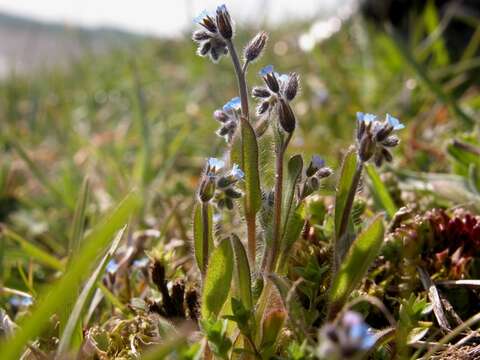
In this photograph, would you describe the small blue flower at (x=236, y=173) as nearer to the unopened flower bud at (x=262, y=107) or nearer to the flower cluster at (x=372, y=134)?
the unopened flower bud at (x=262, y=107)

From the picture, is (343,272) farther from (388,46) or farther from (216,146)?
(388,46)

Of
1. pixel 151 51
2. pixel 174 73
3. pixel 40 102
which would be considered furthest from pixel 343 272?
pixel 151 51

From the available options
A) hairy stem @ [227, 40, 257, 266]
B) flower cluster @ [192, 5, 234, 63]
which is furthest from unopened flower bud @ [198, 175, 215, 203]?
flower cluster @ [192, 5, 234, 63]

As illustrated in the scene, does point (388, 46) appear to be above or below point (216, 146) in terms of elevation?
above

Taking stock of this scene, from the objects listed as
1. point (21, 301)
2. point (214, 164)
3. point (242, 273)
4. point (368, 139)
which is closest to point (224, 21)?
point (214, 164)

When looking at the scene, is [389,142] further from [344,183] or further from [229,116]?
[229,116]

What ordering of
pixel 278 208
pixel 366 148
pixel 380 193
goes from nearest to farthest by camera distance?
pixel 366 148
pixel 278 208
pixel 380 193
